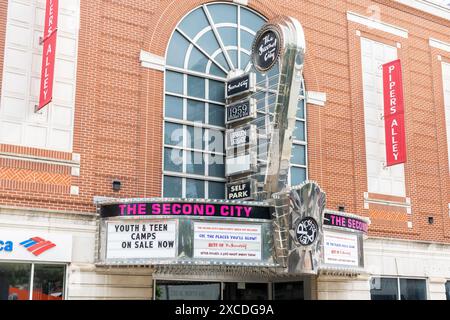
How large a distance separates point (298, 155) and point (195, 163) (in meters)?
3.77

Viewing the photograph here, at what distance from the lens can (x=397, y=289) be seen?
20.5 meters

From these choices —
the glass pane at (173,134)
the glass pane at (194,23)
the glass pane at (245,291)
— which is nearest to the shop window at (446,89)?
the glass pane at (245,291)

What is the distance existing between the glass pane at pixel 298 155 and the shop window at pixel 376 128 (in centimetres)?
272

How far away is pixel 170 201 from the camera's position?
14.4 metres

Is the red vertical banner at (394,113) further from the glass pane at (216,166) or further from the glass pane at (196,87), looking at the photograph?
the glass pane at (196,87)

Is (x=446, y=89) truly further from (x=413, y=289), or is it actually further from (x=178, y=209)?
(x=178, y=209)

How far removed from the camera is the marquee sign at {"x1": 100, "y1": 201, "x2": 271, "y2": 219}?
47.1 feet

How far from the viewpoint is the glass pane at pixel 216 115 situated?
57.8ft

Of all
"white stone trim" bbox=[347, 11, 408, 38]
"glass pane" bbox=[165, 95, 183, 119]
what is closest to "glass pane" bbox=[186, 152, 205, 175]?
"glass pane" bbox=[165, 95, 183, 119]

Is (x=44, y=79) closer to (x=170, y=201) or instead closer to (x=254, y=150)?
(x=170, y=201)

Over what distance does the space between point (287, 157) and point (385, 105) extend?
6667 millimetres

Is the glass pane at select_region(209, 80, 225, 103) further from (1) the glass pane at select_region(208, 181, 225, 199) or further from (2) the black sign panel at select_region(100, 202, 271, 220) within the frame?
(2) the black sign panel at select_region(100, 202, 271, 220)
